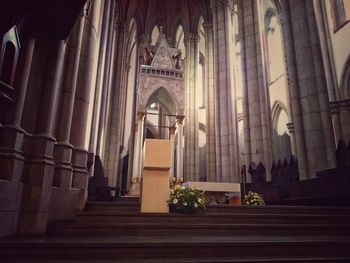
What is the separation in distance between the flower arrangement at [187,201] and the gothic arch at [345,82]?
11.5 metres

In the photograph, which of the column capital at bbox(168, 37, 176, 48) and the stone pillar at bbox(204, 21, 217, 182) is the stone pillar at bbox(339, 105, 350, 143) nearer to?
the stone pillar at bbox(204, 21, 217, 182)

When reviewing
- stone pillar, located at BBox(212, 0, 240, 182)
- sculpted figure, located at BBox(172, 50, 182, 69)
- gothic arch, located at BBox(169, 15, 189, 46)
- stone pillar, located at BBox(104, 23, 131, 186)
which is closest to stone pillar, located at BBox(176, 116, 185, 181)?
stone pillar, located at BBox(212, 0, 240, 182)

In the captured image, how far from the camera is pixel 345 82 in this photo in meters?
12.6

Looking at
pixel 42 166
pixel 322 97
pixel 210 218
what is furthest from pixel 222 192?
pixel 42 166

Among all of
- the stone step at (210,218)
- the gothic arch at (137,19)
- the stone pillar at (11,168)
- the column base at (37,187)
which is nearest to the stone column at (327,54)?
the stone step at (210,218)

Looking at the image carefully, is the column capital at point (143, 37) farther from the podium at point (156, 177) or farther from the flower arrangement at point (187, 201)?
the flower arrangement at point (187, 201)

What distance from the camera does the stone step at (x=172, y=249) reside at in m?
2.63

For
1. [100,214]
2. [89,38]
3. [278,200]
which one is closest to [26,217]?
[100,214]

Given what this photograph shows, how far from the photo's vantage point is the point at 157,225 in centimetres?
357

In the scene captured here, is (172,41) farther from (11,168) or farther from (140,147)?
(11,168)

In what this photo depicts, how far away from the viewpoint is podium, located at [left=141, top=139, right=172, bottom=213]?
455 centimetres

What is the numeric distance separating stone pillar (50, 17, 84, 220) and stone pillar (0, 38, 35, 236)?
2.23 feet

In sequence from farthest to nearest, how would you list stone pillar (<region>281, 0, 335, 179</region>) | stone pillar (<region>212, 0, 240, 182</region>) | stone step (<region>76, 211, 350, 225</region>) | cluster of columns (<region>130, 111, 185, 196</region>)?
cluster of columns (<region>130, 111, 185, 196</region>) → stone pillar (<region>212, 0, 240, 182</region>) → stone pillar (<region>281, 0, 335, 179</region>) → stone step (<region>76, 211, 350, 225</region>)

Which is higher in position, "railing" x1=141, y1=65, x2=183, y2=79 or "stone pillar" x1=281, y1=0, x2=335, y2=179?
"railing" x1=141, y1=65, x2=183, y2=79
